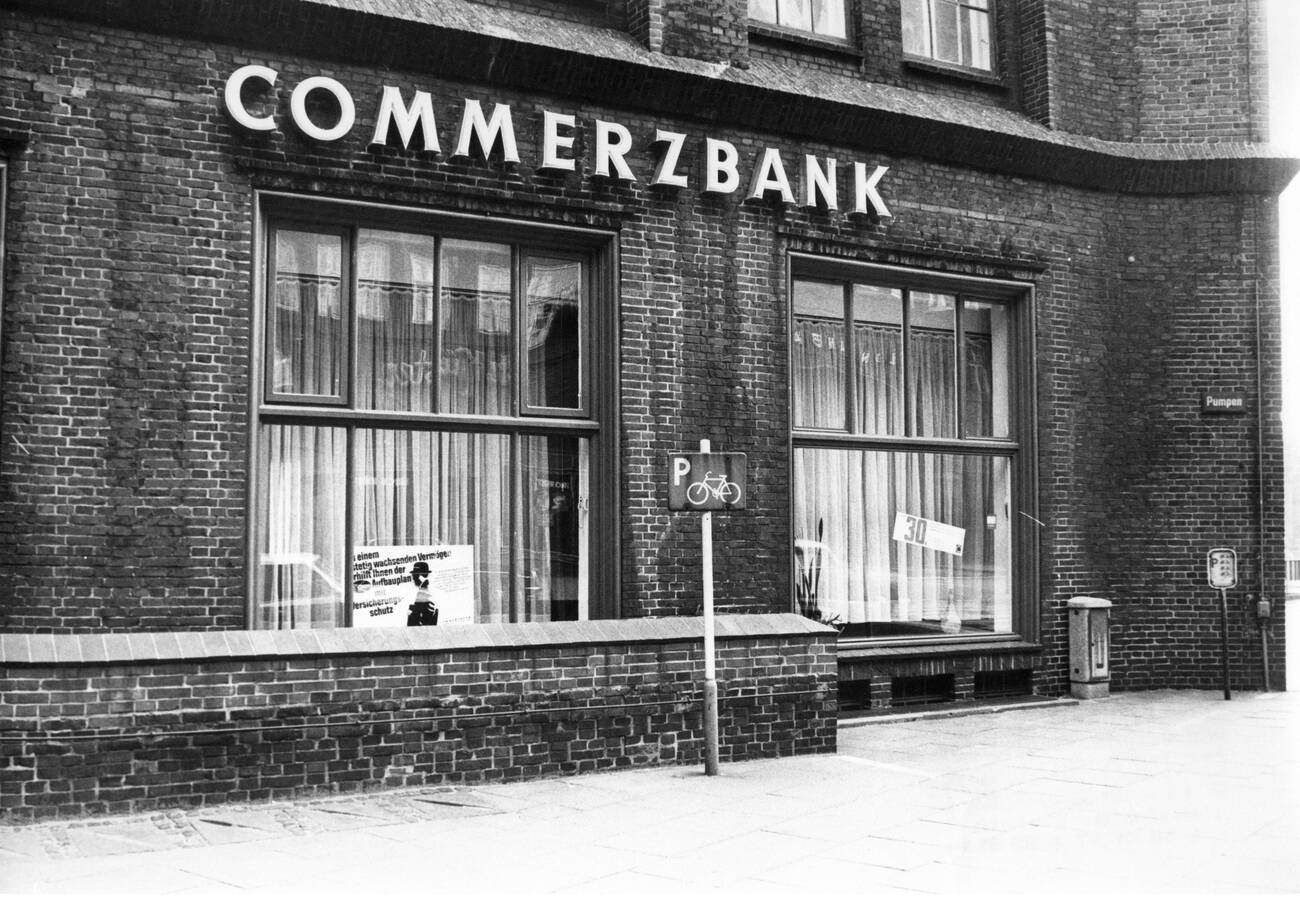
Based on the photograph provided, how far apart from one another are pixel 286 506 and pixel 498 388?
2.13 metres

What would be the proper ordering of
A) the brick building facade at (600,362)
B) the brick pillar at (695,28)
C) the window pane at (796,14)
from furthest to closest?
the window pane at (796,14) < the brick pillar at (695,28) < the brick building facade at (600,362)

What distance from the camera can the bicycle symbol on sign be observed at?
35.4 ft

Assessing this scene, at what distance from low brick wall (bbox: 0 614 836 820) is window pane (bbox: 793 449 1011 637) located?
2.18 metres

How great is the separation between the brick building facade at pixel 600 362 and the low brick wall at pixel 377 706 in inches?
1.5

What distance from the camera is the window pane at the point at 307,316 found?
11.3 metres

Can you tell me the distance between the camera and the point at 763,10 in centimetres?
1423

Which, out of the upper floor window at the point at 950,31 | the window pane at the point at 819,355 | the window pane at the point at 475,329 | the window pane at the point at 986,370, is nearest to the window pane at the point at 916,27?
the upper floor window at the point at 950,31

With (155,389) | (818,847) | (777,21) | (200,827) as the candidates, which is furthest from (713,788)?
(777,21)

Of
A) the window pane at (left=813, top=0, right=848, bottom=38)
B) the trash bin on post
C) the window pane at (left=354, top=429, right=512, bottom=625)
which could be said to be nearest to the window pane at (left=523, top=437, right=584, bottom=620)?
the window pane at (left=354, top=429, right=512, bottom=625)

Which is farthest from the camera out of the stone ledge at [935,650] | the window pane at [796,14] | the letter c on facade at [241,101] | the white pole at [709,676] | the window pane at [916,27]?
the window pane at [916,27]

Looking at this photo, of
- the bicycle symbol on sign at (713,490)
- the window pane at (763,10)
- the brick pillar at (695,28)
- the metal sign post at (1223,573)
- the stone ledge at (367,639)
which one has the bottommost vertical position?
the stone ledge at (367,639)

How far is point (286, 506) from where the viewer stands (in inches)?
442

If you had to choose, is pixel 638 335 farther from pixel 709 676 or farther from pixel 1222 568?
pixel 1222 568

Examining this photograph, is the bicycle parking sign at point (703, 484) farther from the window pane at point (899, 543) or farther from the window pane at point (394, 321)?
the window pane at point (899, 543)
